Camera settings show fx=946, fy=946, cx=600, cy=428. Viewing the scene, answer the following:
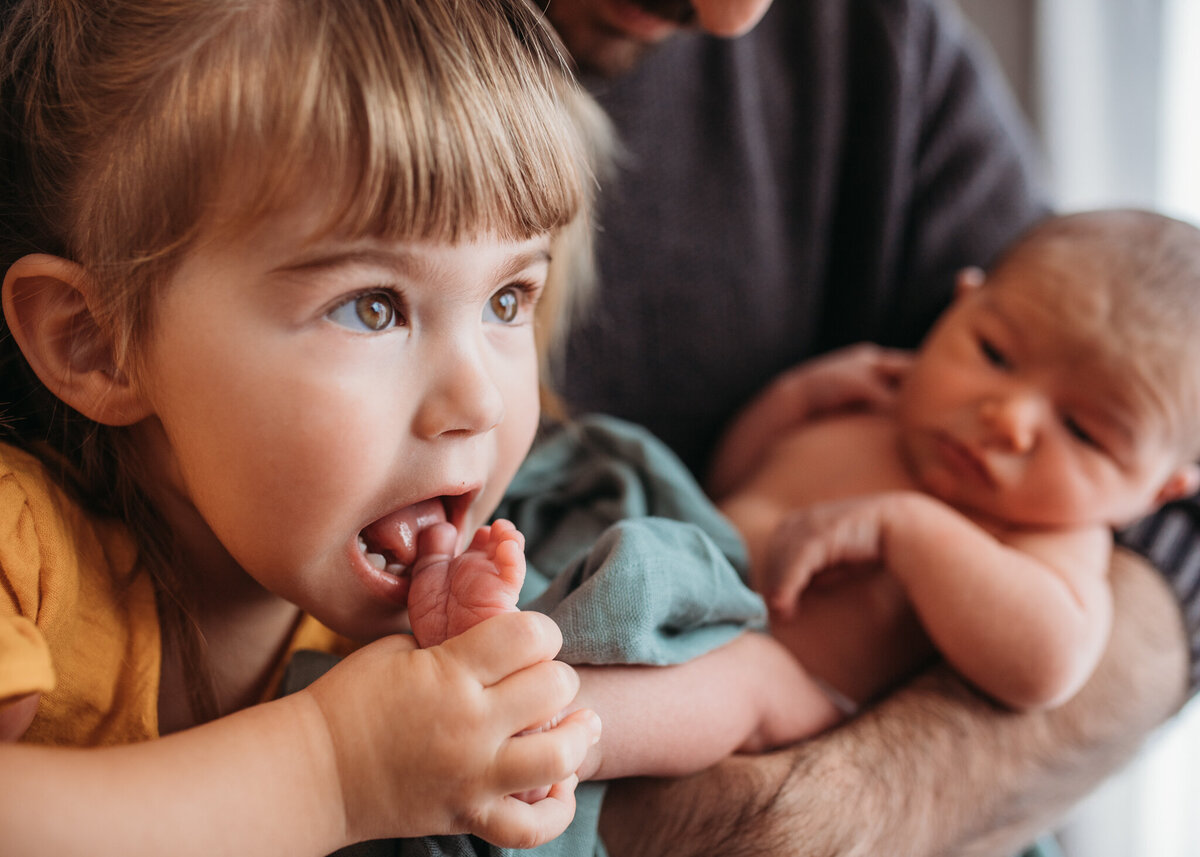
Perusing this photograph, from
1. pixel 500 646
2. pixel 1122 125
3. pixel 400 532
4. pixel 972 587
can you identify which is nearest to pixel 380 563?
pixel 400 532

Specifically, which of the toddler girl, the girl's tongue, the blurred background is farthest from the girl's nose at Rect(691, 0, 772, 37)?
the blurred background

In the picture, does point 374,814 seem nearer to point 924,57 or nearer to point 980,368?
point 980,368

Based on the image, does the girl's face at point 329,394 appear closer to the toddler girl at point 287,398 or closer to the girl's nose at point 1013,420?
the toddler girl at point 287,398

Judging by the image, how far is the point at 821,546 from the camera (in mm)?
1004

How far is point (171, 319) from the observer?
2.19 ft

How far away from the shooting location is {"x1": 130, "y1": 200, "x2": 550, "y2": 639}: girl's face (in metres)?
0.65

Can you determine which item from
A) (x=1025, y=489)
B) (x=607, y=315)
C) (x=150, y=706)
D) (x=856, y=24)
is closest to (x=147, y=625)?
(x=150, y=706)

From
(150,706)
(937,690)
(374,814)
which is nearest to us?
(374,814)

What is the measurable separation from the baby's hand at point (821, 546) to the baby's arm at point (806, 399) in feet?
0.95

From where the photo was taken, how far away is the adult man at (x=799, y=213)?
113 centimetres

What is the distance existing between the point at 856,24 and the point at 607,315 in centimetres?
60

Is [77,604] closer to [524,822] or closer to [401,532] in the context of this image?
[401,532]

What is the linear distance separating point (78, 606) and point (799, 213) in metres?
1.08

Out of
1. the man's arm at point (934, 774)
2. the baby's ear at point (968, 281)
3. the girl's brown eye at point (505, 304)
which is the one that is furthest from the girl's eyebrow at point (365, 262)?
the baby's ear at point (968, 281)
